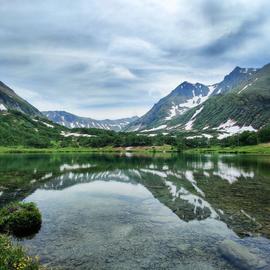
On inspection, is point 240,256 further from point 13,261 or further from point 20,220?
point 20,220

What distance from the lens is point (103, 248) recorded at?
26.2m

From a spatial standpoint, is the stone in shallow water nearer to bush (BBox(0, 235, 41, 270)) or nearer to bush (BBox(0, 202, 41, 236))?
bush (BBox(0, 235, 41, 270))

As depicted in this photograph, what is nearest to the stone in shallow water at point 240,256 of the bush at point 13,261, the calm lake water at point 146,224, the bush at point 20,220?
the calm lake water at point 146,224

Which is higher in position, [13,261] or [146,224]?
[13,261]

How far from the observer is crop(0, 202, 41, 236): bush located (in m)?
30.3

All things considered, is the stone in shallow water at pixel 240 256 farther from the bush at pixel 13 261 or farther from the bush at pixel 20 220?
the bush at pixel 20 220

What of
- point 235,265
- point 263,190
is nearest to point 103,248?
point 235,265

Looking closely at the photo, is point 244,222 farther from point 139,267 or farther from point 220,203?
point 139,267

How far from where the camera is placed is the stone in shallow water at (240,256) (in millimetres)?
21812

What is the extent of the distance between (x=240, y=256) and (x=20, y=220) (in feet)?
67.4

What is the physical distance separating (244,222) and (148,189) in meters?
27.9

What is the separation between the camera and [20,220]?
30.6 metres

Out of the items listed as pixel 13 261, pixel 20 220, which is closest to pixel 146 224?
pixel 20 220

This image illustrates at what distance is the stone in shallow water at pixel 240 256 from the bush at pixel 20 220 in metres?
18.3
